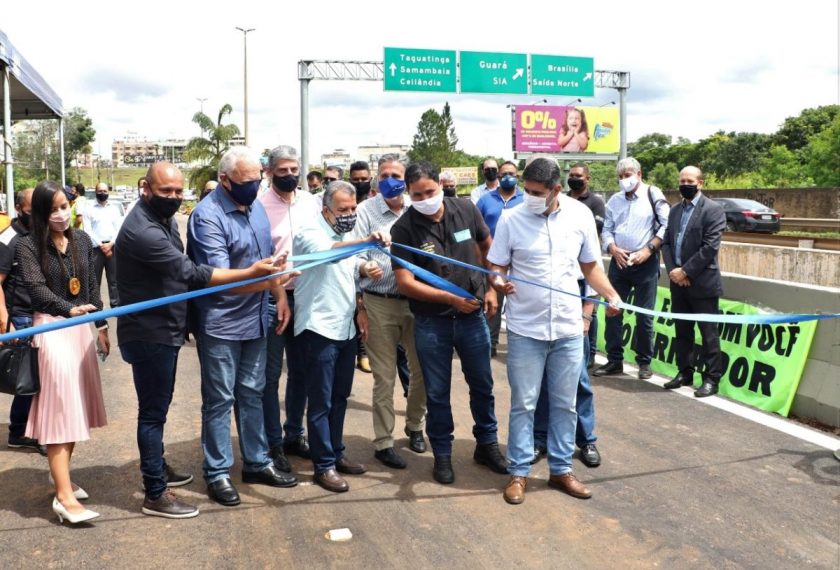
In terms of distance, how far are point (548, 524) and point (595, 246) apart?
1687mm

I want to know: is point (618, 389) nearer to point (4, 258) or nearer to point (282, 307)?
point (282, 307)

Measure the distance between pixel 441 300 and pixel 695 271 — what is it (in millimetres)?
3158

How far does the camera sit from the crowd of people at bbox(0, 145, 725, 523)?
13.6ft

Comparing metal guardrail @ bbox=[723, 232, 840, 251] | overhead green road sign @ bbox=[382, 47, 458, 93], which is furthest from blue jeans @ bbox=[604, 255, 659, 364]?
overhead green road sign @ bbox=[382, 47, 458, 93]

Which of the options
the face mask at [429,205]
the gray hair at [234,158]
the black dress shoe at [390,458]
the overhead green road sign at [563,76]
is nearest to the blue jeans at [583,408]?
the black dress shoe at [390,458]

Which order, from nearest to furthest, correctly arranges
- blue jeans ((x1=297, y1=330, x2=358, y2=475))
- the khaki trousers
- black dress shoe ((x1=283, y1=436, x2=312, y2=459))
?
blue jeans ((x1=297, y1=330, x2=358, y2=475))
the khaki trousers
black dress shoe ((x1=283, y1=436, x2=312, y2=459))

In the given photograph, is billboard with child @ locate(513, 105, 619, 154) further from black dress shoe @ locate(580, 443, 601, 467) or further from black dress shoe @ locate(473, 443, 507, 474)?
black dress shoe @ locate(473, 443, 507, 474)

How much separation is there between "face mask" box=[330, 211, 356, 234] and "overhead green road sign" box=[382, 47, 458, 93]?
21378mm

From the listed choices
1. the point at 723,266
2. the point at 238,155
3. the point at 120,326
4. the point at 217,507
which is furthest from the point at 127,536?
the point at 723,266

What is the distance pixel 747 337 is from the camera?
6797mm

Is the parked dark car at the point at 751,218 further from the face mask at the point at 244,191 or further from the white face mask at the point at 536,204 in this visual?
the face mask at the point at 244,191

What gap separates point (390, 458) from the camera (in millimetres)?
5098

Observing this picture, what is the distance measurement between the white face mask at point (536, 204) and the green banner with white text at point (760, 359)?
3.03m

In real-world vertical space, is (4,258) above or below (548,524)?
above
